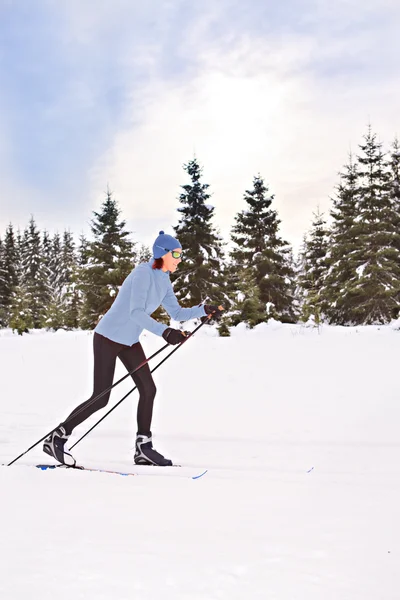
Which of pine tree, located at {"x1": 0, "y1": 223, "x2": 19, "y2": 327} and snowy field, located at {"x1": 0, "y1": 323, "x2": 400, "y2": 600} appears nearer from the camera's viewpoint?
snowy field, located at {"x1": 0, "y1": 323, "x2": 400, "y2": 600}

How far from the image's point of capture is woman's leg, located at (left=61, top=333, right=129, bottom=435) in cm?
439

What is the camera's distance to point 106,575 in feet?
6.75

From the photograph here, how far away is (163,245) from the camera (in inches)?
177

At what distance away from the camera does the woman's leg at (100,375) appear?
439 cm

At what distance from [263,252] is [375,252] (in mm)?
6589

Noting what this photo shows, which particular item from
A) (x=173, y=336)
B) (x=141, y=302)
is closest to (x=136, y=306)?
(x=141, y=302)

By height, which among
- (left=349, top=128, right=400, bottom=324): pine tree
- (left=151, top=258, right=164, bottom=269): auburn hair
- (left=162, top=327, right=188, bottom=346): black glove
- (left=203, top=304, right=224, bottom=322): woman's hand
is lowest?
(left=162, top=327, right=188, bottom=346): black glove

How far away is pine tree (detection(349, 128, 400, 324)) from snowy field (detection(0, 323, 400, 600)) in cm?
1893

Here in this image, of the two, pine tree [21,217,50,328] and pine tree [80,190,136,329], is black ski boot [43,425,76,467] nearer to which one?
pine tree [80,190,136,329]

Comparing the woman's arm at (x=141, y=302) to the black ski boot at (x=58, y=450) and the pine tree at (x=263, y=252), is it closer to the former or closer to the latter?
the black ski boot at (x=58, y=450)

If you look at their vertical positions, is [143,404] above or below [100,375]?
below

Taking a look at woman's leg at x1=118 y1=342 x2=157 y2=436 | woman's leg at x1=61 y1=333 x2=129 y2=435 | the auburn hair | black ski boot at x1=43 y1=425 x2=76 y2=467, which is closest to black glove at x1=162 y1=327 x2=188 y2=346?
woman's leg at x1=118 y1=342 x2=157 y2=436

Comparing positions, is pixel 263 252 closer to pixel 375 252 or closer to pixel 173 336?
pixel 375 252

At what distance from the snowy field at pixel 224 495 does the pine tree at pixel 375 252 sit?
62.1 feet
